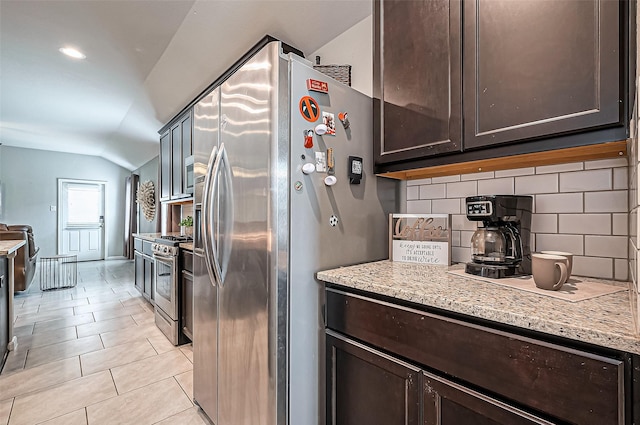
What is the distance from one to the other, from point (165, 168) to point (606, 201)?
467cm

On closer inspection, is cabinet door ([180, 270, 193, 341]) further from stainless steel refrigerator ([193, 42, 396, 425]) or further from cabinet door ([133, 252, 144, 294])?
cabinet door ([133, 252, 144, 294])

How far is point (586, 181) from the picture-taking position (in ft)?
3.95

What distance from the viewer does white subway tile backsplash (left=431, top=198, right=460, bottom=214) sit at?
1607 millimetres

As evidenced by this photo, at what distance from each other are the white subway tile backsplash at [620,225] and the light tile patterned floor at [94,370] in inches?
84.8

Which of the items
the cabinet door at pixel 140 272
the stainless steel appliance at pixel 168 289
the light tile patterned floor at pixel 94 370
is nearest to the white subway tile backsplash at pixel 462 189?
the light tile patterned floor at pixel 94 370

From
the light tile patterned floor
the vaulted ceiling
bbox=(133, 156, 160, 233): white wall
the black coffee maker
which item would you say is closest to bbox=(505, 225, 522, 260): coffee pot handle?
the black coffee maker

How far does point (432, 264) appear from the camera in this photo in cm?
149

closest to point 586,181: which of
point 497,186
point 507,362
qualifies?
point 497,186

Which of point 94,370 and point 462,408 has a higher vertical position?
point 462,408

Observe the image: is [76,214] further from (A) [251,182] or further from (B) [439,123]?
(B) [439,123]

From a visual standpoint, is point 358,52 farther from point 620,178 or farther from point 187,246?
point 187,246

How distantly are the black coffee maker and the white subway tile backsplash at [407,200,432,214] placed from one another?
434 mm

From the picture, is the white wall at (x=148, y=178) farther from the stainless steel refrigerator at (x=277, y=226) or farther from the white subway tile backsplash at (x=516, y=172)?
the white subway tile backsplash at (x=516, y=172)

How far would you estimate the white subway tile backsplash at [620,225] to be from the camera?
43.9 inches
